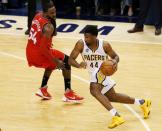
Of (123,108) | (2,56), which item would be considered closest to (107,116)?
(123,108)

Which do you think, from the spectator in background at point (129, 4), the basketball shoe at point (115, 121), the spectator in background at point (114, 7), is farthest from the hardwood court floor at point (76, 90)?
the spectator in background at point (114, 7)

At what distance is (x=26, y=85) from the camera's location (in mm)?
8281

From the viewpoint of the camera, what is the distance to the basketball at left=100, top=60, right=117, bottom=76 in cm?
651

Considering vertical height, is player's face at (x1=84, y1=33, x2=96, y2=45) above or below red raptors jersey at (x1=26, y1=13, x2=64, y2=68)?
above

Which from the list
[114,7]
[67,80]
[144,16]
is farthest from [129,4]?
[67,80]

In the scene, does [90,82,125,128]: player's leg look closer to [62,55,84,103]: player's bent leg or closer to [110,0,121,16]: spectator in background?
[62,55,84,103]: player's bent leg

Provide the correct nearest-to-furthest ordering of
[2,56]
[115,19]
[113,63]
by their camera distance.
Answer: [113,63], [2,56], [115,19]

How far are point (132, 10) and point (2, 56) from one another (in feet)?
14.1

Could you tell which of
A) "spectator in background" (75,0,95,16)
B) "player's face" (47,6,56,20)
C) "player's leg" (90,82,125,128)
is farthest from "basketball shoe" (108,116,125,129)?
"spectator in background" (75,0,95,16)

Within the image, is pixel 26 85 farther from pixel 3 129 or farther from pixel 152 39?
pixel 152 39

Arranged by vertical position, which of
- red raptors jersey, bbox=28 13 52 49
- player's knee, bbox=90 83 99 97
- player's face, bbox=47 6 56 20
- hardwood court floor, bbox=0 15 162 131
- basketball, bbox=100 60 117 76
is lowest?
hardwood court floor, bbox=0 15 162 131

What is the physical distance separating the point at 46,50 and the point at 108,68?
3.38ft

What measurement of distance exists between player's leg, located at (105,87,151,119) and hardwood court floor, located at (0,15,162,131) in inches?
5.1

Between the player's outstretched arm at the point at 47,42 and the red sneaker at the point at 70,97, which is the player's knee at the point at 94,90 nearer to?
the player's outstretched arm at the point at 47,42
